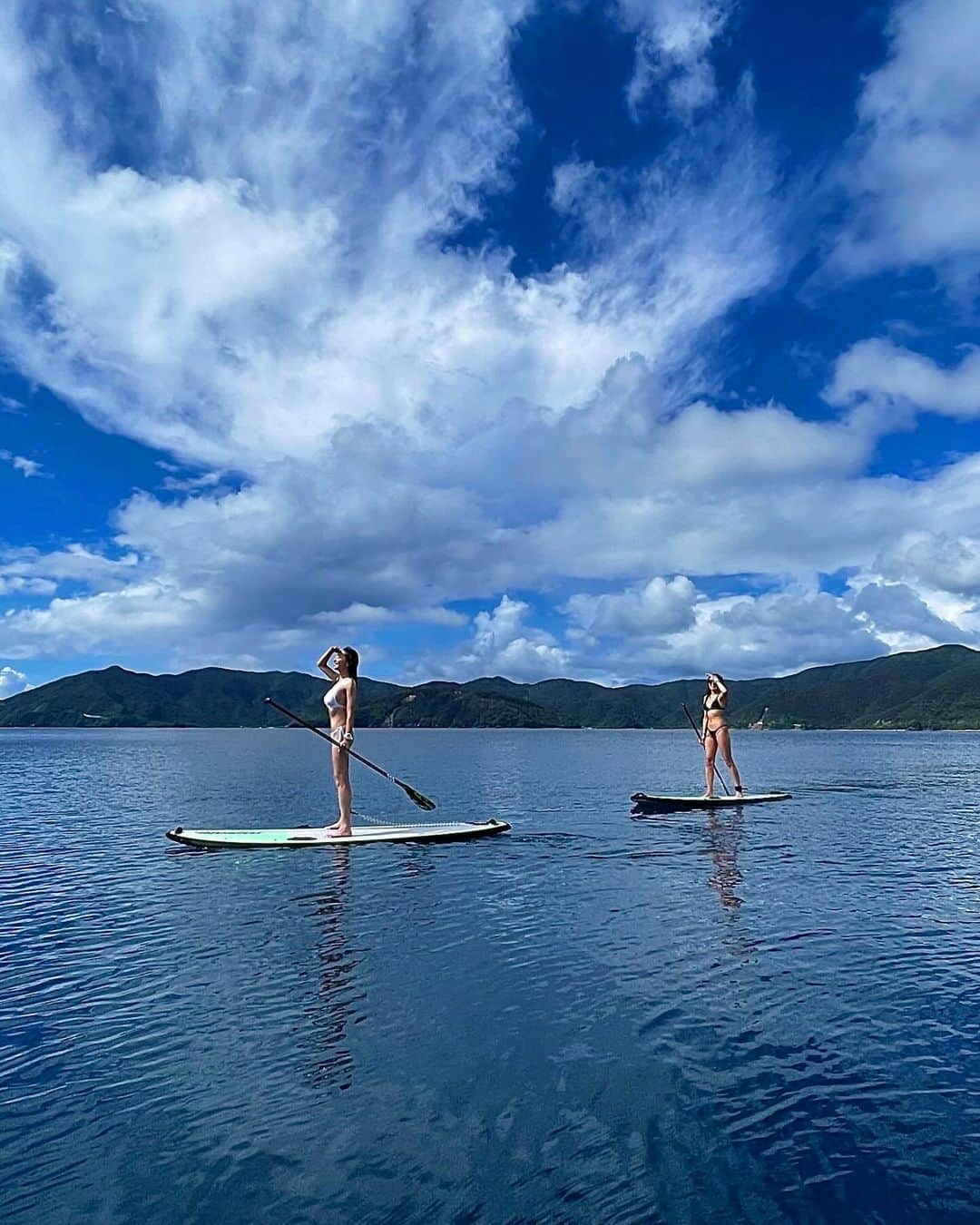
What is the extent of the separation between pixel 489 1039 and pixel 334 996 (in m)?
3.40

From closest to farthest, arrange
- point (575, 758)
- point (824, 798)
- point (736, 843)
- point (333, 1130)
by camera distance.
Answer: point (333, 1130), point (736, 843), point (824, 798), point (575, 758)

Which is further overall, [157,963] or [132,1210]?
[157,963]

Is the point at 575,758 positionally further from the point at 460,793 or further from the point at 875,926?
the point at 875,926

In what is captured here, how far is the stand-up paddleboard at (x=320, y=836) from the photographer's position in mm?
31828

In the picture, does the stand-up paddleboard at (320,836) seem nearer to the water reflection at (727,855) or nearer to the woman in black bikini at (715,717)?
the water reflection at (727,855)

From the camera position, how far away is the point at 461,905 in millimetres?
22812

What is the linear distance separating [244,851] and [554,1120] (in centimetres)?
2296

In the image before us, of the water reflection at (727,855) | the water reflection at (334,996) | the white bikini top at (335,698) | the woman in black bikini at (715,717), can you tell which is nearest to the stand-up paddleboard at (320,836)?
the white bikini top at (335,698)

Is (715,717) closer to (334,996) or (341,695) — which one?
(341,695)

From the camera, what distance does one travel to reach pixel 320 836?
107ft

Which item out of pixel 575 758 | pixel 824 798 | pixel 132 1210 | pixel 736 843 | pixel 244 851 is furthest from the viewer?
pixel 575 758

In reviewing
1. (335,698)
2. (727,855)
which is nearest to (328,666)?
(335,698)

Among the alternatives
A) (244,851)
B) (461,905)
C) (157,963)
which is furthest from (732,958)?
(244,851)

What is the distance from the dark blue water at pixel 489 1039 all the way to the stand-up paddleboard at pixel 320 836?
1679 mm
